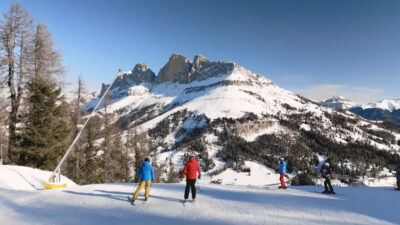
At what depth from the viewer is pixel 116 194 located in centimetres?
1147

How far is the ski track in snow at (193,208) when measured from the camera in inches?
323

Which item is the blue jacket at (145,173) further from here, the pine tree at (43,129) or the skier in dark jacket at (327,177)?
the pine tree at (43,129)

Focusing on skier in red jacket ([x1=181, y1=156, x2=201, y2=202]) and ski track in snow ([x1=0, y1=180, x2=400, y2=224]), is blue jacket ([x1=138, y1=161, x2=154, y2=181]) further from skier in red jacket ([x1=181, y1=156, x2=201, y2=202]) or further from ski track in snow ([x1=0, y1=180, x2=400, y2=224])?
skier in red jacket ([x1=181, y1=156, x2=201, y2=202])

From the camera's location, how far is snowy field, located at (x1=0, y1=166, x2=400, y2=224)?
26.9ft

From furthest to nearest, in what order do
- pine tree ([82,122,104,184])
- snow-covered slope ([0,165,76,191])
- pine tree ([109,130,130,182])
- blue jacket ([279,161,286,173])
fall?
pine tree ([109,130,130,182]) < pine tree ([82,122,104,184]) < blue jacket ([279,161,286,173]) < snow-covered slope ([0,165,76,191])

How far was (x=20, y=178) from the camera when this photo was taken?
14.8 meters

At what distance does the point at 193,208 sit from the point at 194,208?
42mm

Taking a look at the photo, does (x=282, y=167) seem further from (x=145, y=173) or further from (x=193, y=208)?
(x=145, y=173)

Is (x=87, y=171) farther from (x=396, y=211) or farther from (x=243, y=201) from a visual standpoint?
(x=396, y=211)

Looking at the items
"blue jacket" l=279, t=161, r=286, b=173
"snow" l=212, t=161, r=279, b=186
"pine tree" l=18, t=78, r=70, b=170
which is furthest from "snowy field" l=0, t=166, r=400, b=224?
"snow" l=212, t=161, r=279, b=186

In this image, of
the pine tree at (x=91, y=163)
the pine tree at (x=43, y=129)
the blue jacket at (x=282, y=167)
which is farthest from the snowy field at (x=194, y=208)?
the pine tree at (x=91, y=163)

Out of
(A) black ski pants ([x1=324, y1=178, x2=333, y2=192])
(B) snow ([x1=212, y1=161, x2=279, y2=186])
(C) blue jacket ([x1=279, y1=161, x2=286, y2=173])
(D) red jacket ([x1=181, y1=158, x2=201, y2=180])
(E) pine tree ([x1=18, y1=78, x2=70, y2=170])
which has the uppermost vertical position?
(E) pine tree ([x1=18, y1=78, x2=70, y2=170])

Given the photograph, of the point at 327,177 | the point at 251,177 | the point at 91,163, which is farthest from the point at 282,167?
the point at 251,177

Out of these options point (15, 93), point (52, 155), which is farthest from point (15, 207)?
point (15, 93)
